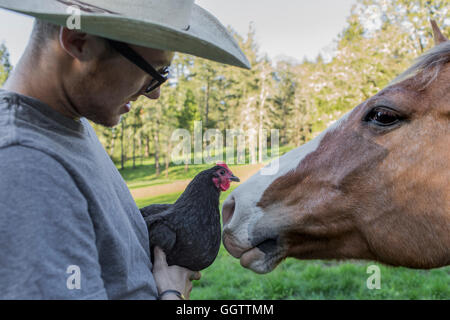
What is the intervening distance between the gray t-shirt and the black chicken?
24 centimetres

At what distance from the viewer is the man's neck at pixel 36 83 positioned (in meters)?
0.93

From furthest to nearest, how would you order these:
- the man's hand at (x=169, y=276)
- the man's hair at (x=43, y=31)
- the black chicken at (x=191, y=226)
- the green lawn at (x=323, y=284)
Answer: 1. the green lawn at (x=323, y=284)
2. the black chicken at (x=191, y=226)
3. the man's hand at (x=169, y=276)
4. the man's hair at (x=43, y=31)

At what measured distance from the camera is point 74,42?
0.91m

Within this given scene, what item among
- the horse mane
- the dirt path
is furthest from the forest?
the horse mane

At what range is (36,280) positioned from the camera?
2.19ft

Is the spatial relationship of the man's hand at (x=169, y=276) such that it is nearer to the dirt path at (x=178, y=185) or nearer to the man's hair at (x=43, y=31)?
the man's hair at (x=43, y=31)

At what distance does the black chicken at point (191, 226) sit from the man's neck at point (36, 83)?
2.04 feet

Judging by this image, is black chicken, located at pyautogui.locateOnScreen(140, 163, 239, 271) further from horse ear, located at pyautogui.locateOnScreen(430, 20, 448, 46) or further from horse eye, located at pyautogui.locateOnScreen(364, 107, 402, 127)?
horse ear, located at pyautogui.locateOnScreen(430, 20, 448, 46)

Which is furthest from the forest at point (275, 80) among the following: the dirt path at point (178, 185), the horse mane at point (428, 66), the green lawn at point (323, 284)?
the horse mane at point (428, 66)

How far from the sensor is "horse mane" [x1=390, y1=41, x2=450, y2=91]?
1.47 metres

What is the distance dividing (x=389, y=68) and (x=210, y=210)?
11.2 meters

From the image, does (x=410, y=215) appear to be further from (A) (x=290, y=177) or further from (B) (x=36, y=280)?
(B) (x=36, y=280)
